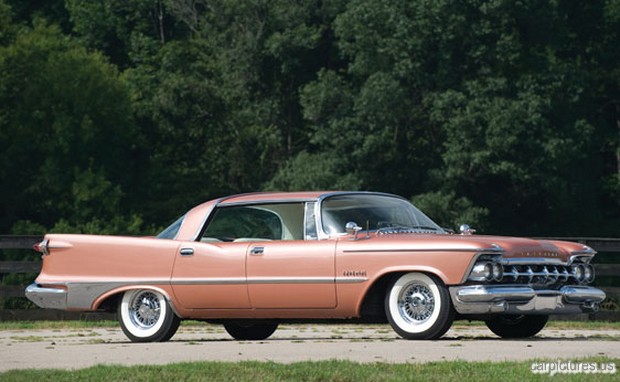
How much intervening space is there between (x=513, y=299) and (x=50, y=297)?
16.2 ft

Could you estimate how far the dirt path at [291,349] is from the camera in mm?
11586

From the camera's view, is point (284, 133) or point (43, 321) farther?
point (284, 133)

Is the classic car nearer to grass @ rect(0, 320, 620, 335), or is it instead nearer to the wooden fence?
grass @ rect(0, 320, 620, 335)

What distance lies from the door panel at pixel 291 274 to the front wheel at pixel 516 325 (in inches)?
77.6

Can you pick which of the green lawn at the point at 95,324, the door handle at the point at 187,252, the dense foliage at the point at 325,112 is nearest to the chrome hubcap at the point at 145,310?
the door handle at the point at 187,252

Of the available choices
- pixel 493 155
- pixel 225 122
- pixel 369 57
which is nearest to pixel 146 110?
pixel 225 122

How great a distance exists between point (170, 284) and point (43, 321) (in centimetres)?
592

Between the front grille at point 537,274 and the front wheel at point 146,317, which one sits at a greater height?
the front grille at point 537,274

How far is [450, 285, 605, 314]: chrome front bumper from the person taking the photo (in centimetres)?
1301

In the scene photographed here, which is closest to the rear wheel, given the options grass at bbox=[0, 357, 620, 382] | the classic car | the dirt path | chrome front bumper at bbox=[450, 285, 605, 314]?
the classic car

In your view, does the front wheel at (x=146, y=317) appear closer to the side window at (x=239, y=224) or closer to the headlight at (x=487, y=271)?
the side window at (x=239, y=224)

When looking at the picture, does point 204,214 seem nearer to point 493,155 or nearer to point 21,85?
point 493,155

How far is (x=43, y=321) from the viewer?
19.9 m

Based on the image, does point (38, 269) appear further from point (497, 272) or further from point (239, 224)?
point (497, 272)
